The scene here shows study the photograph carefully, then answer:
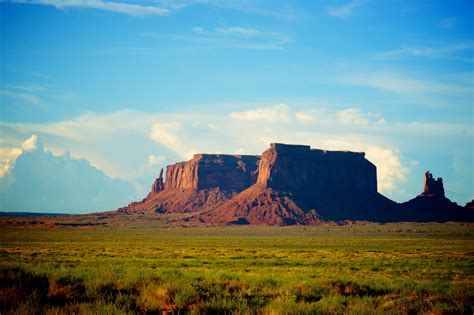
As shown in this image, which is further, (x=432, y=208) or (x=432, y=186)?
(x=432, y=186)

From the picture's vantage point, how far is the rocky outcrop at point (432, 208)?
156 meters

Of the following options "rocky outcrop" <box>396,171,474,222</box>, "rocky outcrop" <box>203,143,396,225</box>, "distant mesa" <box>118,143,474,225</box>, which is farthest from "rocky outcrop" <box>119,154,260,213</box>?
"rocky outcrop" <box>396,171,474,222</box>

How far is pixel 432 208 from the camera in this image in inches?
6496

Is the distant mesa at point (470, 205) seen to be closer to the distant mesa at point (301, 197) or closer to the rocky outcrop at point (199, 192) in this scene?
the distant mesa at point (301, 197)

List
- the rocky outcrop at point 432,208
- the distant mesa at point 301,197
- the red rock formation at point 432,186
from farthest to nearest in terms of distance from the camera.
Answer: the red rock formation at point 432,186 → the rocky outcrop at point 432,208 → the distant mesa at point 301,197

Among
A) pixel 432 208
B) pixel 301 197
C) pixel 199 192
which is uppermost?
pixel 199 192

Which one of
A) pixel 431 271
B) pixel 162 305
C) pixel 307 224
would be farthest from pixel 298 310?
pixel 307 224

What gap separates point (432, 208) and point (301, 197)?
49.1 metres

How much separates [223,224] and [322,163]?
52.5 m

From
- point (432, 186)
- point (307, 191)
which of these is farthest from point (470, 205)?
point (307, 191)

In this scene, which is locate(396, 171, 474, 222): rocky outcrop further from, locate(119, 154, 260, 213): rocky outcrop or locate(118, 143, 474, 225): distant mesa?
locate(119, 154, 260, 213): rocky outcrop

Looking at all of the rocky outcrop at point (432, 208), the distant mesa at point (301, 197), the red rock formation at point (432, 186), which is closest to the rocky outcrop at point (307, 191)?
the distant mesa at point (301, 197)

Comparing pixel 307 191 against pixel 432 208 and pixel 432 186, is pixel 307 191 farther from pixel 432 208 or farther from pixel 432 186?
pixel 432 186

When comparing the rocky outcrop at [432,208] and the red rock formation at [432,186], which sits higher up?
the red rock formation at [432,186]
